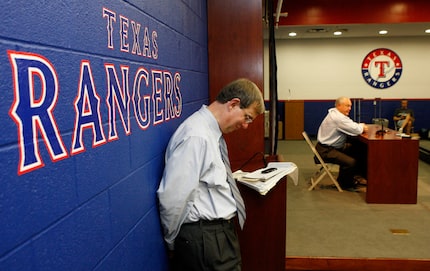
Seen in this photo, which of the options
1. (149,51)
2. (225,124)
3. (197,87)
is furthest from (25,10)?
(197,87)

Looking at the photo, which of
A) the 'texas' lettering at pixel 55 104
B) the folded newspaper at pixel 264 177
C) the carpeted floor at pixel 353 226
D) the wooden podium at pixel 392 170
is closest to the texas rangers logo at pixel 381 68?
the carpeted floor at pixel 353 226

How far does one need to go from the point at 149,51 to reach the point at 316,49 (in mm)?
9174

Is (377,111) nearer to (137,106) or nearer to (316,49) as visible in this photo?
(316,49)

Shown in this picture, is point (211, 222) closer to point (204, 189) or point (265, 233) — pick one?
point (204, 189)

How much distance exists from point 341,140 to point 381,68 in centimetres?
540

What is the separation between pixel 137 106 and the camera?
1.57 meters

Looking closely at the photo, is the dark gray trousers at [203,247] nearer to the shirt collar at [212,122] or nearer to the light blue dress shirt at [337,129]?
the shirt collar at [212,122]

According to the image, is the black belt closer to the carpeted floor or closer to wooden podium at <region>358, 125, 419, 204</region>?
the carpeted floor

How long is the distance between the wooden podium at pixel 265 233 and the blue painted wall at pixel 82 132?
2.90 ft

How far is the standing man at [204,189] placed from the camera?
1782 mm

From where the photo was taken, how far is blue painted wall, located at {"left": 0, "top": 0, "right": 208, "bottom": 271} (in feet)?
2.85

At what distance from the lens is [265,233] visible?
2.73 m

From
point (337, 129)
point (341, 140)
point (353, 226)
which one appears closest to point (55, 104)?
point (353, 226)

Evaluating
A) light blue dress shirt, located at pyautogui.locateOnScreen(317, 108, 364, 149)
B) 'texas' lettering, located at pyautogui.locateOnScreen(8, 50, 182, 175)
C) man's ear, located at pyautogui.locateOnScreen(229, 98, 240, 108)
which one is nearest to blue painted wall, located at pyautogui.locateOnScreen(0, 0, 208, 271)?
'texas' lettering, located at pyautogui.locateOnScreen(8, 50, 182, 175)
